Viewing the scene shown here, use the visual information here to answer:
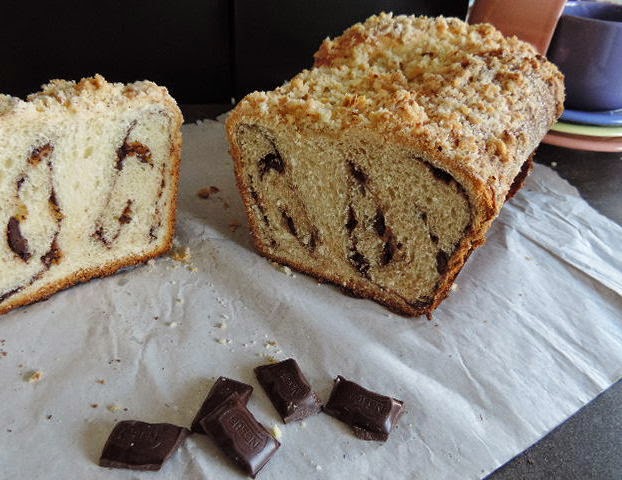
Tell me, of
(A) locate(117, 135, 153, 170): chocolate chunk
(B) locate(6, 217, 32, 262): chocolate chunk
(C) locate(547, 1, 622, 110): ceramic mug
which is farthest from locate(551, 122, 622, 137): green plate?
(B) locate(6, 217, 32, 262): chocolate chunk

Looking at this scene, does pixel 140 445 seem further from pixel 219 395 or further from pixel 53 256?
pixel 53 256

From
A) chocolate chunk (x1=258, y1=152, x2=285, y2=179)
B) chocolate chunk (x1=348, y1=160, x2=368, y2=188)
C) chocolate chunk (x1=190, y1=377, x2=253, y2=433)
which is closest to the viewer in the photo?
chocolate chunk (x1=190, y1=377, x2=253, y2=433)

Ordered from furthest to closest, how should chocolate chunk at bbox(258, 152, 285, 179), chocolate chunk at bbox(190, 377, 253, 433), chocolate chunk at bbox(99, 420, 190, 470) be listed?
chocolate chunk at bbox(258, 152, 285, 179) → chocolate chunk at bbox(190, 377, 253, 433) → chocolate chunk at bbox(99, 420, 190, 470)

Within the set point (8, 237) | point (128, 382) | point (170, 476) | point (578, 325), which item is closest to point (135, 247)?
point (8, 237)

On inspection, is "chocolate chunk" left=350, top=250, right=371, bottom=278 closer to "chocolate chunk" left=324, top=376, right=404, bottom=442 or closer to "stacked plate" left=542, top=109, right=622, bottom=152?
"chocolate chunk" left=324, top=376, right=404, bottom=442

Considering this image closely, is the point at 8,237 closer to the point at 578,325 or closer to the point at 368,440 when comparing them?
the point at 368,440

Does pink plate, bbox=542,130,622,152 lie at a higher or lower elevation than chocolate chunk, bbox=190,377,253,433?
higher

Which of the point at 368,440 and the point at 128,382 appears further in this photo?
the point at 128,382
